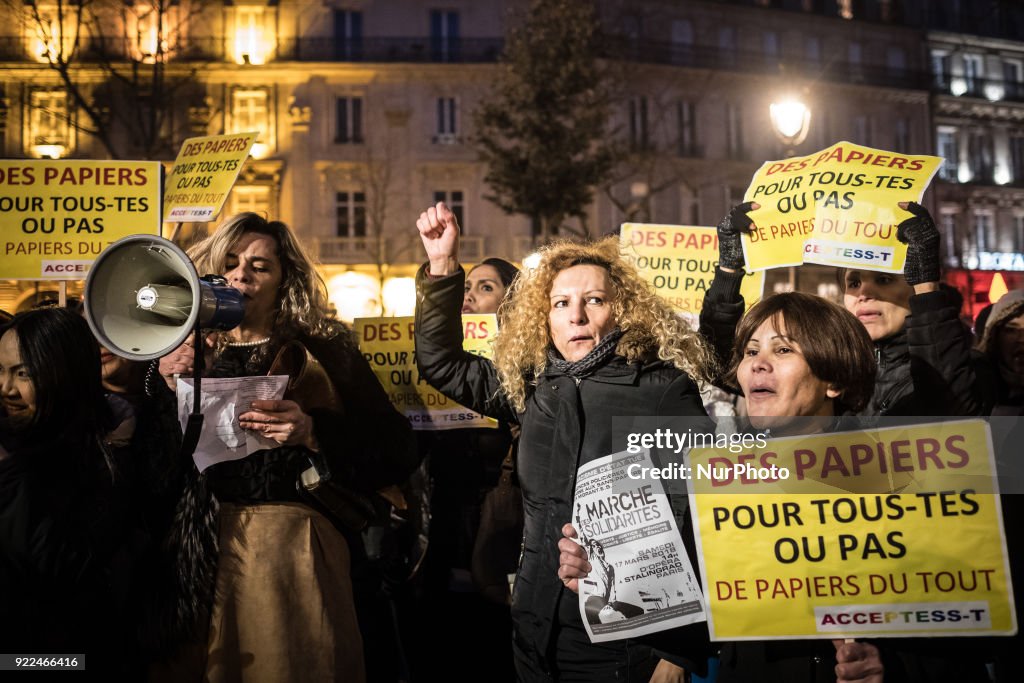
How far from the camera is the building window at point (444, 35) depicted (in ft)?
100

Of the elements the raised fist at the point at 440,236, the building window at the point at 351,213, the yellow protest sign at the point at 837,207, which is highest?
the building window at the point at 351,213

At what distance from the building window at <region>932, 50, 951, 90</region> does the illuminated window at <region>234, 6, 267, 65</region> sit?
2838 centimetres

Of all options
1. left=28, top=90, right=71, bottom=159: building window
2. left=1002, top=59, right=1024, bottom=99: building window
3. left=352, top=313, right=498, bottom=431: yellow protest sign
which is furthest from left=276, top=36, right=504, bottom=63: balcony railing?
left=352, top=313, right=498, bottom=431: yellow protest sign

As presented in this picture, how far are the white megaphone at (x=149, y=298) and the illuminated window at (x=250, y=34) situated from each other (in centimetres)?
2973

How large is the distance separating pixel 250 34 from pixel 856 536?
31.6 meters

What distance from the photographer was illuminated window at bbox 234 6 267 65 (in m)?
29.9

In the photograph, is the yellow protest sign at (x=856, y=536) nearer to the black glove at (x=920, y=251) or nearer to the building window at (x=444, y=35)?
the black glove at (x=920, y=251)

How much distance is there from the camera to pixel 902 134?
1448 inches

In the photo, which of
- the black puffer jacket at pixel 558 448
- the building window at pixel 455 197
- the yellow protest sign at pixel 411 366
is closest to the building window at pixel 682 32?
the building window at pixel 455 197

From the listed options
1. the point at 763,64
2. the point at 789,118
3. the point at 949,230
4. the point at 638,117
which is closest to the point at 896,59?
the point at 949,230

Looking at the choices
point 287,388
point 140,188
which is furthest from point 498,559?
point 140,188

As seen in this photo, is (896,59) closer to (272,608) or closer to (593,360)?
(593,360)

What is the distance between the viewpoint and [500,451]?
14.6ft

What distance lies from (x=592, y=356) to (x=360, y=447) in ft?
2.95
